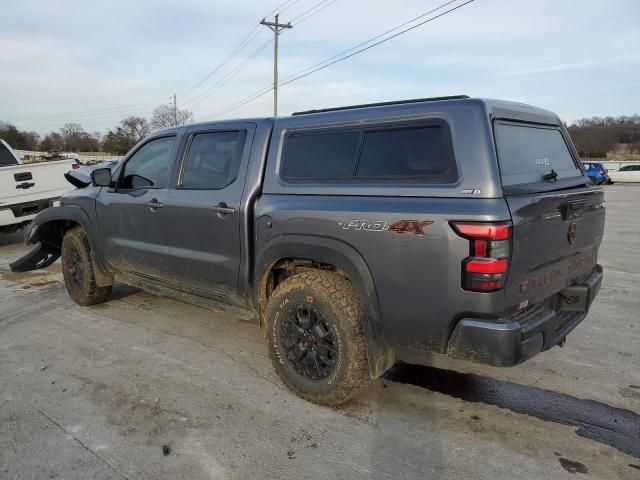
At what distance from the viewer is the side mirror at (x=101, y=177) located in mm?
4812

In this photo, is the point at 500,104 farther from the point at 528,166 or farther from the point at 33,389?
the point at 33,389

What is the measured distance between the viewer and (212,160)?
13.5 ft

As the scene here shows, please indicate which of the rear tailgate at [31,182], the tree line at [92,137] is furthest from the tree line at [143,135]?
the rear tailgate at [31,182]

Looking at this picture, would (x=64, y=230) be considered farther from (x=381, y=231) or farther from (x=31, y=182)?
(x=381, y=231)

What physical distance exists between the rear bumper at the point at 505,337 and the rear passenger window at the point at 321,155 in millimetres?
1245

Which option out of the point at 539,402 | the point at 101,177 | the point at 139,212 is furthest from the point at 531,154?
the point at 101,177

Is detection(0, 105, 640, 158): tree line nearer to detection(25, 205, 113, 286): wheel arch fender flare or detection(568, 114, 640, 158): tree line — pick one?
detection(568, 114, 640, 158): tree line

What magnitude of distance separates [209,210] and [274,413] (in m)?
1.64

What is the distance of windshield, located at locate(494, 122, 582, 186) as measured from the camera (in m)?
2.85

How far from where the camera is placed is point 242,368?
395cm

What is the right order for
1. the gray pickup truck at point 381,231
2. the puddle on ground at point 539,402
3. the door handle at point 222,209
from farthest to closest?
the door handle at point 222,209, the puddle on ground at point 539,402, the gray pickup truck at point 381,231

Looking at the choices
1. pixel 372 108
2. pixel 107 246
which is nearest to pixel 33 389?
pixel 107 246

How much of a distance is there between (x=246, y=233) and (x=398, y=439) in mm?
1781

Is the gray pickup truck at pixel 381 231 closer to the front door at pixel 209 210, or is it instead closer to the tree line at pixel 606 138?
the front door at pixel 209 210
